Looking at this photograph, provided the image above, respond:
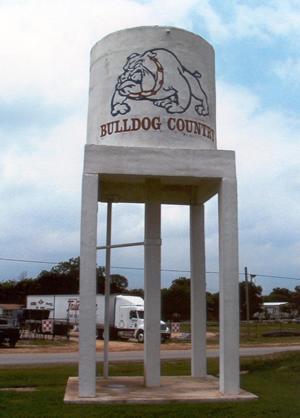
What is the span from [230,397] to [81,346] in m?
3.15

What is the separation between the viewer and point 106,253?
51.4 ft

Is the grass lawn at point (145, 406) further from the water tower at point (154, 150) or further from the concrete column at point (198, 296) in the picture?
the concrete column at point (198, 296)

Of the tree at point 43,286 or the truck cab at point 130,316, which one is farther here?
the tree at point 43,286

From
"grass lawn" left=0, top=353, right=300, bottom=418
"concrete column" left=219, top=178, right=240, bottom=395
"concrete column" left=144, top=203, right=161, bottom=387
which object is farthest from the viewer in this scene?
"concrete column" left=144, top=203, right=161, bottom=387

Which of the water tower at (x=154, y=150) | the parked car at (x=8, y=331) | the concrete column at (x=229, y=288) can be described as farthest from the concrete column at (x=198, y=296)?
the parked car at (x=8, y=331)

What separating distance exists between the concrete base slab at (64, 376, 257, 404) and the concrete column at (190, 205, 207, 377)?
475 millimetres

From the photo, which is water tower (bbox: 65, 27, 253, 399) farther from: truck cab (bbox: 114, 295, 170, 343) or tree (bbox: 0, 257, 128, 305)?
tree (bbox: 0, 257, 128, 305)

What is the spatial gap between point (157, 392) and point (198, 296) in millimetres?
2942

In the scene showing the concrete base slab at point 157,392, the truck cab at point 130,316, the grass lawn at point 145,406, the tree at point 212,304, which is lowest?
the grass lawn at point 145,406

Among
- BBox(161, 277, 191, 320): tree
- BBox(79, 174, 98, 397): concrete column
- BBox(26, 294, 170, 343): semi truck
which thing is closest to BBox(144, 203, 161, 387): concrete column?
BBox(79, 174, 98, 397): concrete column

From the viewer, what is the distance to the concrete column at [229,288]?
506 inches

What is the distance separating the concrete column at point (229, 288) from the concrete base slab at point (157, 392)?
1.35 feet

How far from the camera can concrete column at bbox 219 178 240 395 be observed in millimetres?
12844

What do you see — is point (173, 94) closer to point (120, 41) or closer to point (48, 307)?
point (120, 41)
